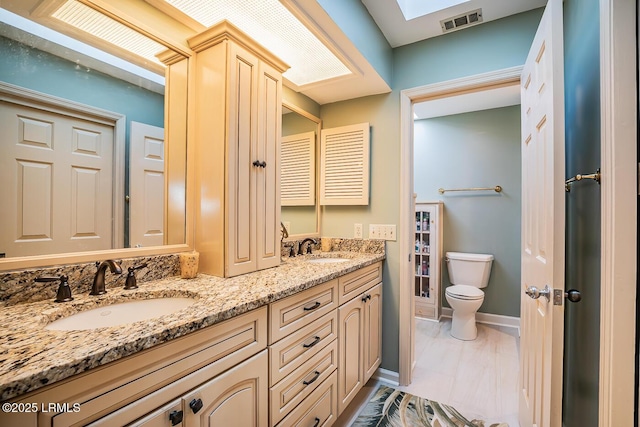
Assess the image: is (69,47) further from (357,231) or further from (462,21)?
(462,21)

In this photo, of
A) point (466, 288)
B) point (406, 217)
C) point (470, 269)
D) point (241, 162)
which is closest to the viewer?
point (241, 162)

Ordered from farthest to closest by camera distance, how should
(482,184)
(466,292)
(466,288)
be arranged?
(482,184) → (466,288) → (466,292)

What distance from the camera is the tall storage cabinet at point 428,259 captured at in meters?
3.18

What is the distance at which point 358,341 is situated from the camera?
1719 mm

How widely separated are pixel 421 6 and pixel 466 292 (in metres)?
2.41

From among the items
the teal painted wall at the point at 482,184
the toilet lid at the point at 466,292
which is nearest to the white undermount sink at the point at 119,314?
the toilet lid at the point at 466,292

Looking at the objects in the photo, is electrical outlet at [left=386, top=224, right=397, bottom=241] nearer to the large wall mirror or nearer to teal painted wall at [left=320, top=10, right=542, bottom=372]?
teal painted wall at [left=320, top=10, right=542, bottom=372]

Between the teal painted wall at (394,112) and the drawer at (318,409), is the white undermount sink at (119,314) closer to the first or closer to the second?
the drawer at (318,409)

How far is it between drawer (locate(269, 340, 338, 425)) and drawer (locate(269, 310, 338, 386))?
0.03 metres

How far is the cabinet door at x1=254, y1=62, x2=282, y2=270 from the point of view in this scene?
4.69 ft

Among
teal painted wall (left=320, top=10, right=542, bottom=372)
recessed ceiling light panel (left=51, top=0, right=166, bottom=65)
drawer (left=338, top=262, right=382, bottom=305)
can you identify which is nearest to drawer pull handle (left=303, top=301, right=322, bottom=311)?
drawer (left=338, top=262, right=382, bottom=305)

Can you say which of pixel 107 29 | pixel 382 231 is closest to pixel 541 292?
pixel 382 231

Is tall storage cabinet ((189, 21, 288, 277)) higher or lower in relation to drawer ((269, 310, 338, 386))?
higher

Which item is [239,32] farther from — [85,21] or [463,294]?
[463,294]
